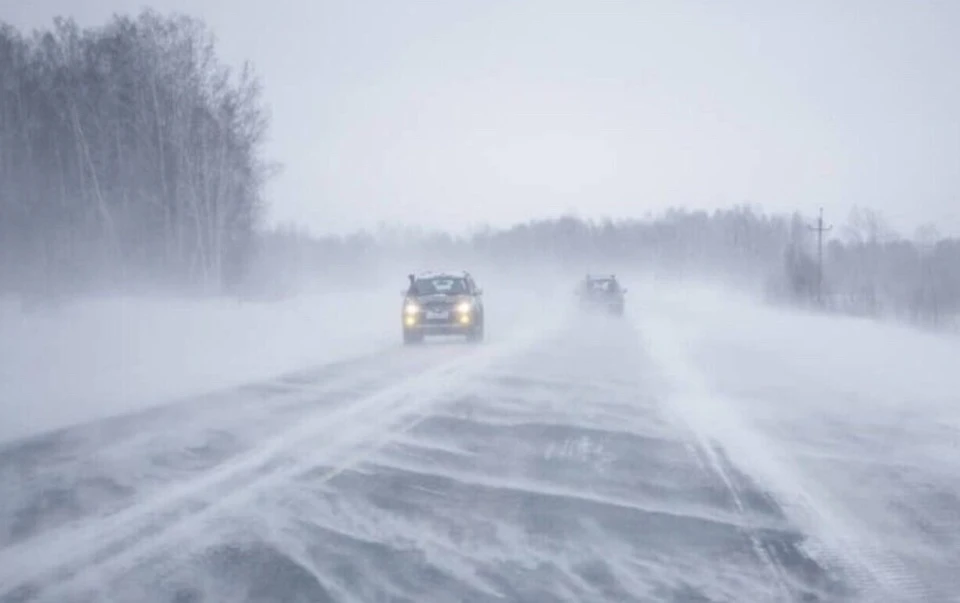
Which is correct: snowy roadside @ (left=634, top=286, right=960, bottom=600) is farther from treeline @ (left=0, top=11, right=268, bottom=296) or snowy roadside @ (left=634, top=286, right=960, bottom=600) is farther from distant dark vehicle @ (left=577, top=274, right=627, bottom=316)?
treeline @ (left=0, top=11, right=268, bottom=296)

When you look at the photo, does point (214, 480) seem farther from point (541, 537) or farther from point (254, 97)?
point (254, 97)

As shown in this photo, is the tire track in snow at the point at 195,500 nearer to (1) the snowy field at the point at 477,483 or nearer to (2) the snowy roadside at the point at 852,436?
(1) the snowy field at the point at 477,483

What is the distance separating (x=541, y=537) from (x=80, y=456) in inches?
229

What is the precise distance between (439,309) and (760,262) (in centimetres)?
13672

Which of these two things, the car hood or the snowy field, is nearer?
the snowy field

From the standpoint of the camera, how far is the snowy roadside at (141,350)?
17.0 meters

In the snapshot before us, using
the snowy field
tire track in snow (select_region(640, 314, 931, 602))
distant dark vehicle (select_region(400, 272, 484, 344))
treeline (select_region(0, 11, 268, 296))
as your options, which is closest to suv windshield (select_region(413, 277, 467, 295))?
distant dark vehicle (select_region(400, 272, 484, 344))

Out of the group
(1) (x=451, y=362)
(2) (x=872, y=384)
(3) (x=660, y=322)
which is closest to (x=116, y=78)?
(3) (x=660, y=322)

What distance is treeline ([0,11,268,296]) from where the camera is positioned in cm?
4884

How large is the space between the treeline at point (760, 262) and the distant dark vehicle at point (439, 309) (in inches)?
1026

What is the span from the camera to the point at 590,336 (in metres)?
35.1

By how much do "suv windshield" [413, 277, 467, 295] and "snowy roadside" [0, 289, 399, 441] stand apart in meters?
1.86

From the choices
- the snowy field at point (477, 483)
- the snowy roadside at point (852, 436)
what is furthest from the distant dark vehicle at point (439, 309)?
the snowy field at point (477, 483)

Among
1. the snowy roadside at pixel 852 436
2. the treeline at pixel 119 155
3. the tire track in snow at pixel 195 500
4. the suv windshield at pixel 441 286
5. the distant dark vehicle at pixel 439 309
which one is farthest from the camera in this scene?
the treeline at pixel 119 155
